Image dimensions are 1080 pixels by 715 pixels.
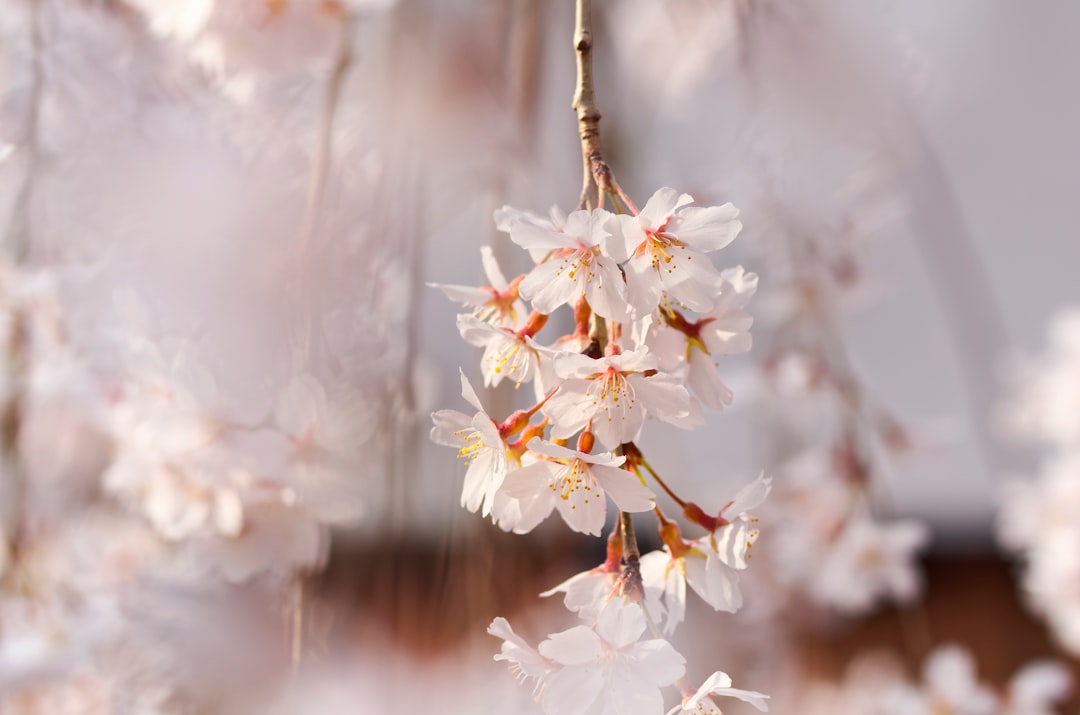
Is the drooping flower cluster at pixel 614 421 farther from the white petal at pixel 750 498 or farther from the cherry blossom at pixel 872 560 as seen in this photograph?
the cherry blossom at pixel 872 560

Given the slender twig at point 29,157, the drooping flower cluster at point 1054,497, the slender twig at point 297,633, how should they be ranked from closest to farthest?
the slender twig at point 297,633 < the slender twig at point 29,157 < the drooping flower cluster at point 1054,497

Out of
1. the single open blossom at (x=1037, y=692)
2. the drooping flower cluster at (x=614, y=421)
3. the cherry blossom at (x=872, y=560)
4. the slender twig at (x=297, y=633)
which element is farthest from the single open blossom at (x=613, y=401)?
the single open blossom at (x=1037, y=692)

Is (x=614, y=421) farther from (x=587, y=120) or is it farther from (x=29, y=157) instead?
(x=29, y=157)

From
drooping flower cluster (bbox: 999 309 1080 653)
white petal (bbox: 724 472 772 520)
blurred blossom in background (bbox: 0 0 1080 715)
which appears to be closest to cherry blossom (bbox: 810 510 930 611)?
blurred blossom in background (bbox: 0 0 1080 715)

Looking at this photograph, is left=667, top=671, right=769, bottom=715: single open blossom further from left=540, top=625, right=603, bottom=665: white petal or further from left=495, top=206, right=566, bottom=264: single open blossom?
left=495, top=206, right=566, bottom=264: single open blossom

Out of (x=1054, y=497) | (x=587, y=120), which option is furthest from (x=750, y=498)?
(x=1054, y=497)

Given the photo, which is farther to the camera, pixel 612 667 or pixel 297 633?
pixel 297 633
